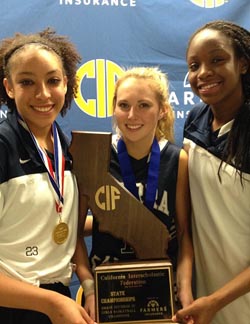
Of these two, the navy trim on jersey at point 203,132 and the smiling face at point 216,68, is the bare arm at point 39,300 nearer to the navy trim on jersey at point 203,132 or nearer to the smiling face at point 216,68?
the navy trim on jersey at point 203,132

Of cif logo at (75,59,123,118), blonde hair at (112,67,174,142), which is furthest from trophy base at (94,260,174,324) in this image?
cif logo at (75,59,123,118)

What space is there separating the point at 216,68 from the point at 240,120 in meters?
0.16

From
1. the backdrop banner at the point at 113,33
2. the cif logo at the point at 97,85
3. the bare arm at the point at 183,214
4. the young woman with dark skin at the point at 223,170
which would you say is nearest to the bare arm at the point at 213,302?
the young woman with dark skin at the point at 223,170

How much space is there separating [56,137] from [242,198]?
1.71 feet

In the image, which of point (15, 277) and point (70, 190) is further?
point (70, 190)

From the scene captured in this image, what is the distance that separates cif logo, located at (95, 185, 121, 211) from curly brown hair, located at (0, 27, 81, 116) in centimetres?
33

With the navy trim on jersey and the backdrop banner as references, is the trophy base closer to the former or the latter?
the navy trim on jersey

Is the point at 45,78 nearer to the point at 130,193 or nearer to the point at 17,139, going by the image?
the point at 17,139

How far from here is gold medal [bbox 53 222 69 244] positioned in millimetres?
1225

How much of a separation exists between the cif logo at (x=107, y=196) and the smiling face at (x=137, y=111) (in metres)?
0.20

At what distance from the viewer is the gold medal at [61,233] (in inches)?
48.2

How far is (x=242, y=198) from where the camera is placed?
1.32 metres

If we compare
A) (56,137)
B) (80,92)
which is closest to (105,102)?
(80,92)

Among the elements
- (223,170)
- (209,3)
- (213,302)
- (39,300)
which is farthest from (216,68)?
(209,3)
